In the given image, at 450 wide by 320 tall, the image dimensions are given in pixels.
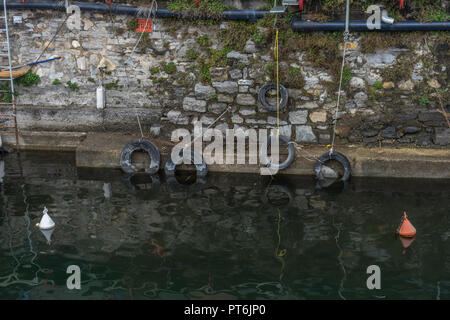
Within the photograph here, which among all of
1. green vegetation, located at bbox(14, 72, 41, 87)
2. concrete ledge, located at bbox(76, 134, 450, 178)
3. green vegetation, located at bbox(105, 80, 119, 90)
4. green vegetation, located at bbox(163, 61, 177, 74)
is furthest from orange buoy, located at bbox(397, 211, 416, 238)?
green vegetation, located at bbox(14, 72, 41, 87)

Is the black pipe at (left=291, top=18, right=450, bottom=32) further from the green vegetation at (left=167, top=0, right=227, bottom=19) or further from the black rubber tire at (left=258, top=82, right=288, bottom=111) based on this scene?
the green vegetation at (left=167, top=0, right=227, bottom=19)

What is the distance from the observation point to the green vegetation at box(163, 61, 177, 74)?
10547mm

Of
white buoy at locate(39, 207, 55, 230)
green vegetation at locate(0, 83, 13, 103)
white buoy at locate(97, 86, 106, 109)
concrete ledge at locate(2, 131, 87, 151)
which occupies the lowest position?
white buoy at locate(39, 207, 55, 230)

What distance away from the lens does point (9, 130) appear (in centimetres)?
1118

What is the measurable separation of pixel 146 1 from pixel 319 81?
3.80 meters

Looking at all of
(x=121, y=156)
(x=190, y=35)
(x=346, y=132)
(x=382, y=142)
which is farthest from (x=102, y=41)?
(x=382, y=142)

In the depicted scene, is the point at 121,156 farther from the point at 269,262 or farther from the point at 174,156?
the point at 269,262

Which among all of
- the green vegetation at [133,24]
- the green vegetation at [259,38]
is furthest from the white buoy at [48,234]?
the green vegetation at [259,38]

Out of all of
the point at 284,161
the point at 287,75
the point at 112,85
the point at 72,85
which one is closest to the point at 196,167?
the point at 284,161

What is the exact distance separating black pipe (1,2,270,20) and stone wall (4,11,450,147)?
16cm

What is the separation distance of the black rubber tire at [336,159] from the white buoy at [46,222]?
4901 millimetres

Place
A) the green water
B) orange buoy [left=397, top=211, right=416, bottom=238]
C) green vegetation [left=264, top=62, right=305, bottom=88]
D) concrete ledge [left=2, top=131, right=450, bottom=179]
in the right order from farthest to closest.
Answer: green vegetation [left=264, top=62, right=305, bottom=88], concrete ledge [left=2, top=131, right=450, bottom=179], orange buoy [left=397, top=211, right=416, bottom=238], the green water
